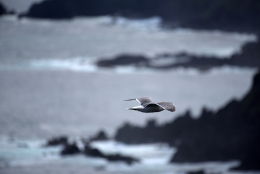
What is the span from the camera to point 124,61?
54.5 metres

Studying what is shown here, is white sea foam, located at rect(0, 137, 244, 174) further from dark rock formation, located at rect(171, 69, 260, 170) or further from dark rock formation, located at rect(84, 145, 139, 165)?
dark rock formation, located at rect(171, 69, 260, 170)

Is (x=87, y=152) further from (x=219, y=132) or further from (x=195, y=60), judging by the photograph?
(x=195, y=60)


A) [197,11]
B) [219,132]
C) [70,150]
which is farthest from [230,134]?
[197,11]

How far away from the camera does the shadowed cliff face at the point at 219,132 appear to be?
39875mm

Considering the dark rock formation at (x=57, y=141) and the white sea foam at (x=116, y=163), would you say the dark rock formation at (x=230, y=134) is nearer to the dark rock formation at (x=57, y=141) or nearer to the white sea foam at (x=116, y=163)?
the white sea foam at (x=116, y=163)

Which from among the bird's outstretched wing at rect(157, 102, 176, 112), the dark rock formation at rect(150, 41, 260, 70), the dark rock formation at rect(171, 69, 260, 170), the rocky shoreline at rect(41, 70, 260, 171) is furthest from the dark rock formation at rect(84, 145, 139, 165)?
the bird's outstretched wing at rect(157, 102, 176, 112)

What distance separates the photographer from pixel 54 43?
4947cm

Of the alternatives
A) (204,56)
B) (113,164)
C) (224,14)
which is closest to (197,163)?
(113,164)

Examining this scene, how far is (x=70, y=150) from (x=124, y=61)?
16.2 meters

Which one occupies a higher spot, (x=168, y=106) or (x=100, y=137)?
(x=100, y=137)

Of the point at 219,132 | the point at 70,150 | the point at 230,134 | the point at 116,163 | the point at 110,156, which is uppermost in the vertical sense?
the point at 219,132

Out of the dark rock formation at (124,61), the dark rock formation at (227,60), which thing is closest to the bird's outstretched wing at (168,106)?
the dark rock formation at (124,61)

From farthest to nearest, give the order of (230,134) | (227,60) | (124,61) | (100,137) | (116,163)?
(227,60) → (124,61) → (100,137) → (230,134) → (116,163)

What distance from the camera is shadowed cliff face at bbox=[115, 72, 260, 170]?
3988 centimetres
